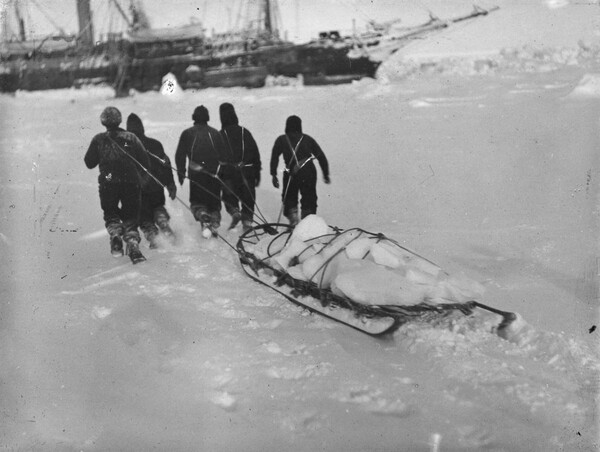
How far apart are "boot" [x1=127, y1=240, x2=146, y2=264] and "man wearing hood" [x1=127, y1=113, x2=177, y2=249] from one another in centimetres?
13

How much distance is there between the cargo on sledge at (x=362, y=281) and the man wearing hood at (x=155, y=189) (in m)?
0.72

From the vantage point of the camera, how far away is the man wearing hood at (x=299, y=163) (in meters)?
3.05

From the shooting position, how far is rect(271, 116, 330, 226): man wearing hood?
305 centimetres

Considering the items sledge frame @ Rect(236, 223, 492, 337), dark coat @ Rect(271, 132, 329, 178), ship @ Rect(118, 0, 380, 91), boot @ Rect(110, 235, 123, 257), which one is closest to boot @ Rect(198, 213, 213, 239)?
sledge frame @ Rect(236, 223, 492, 337)

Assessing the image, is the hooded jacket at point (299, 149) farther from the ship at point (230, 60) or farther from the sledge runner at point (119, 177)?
the sledge runner at point (119, 177)

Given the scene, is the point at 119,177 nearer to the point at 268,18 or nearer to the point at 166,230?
the point at 166,230

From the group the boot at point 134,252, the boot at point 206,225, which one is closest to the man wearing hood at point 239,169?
the boot at point 206,225

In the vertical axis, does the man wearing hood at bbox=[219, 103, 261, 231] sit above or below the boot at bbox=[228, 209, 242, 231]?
above

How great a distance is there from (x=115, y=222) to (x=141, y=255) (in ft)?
0.86

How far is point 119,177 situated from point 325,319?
1611mm

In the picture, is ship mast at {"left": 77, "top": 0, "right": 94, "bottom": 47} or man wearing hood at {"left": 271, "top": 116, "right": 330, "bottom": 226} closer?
ship mast at {"left": 77, "top": 0, "right": 94, "bottom": 47}

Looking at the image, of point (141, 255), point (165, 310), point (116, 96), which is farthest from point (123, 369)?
point (116, 96)

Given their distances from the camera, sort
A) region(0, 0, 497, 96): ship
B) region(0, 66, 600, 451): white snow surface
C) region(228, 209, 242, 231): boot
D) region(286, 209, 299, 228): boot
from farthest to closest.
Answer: region(228, 209, 242, 231): boot → region(286, 209, 299, 228): boot → region(0, 0, 497, 96): ship → region(0, 66, 600, 451): white snow surface

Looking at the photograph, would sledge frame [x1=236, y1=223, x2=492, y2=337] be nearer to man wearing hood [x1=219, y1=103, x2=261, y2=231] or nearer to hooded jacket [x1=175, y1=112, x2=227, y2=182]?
man wearing hood [x1=219, y1=103, x2=261, y2=231]
